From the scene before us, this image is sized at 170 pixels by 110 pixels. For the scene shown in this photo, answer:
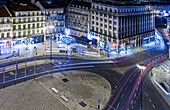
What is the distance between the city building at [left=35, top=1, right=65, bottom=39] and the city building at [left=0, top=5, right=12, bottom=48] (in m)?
20.3

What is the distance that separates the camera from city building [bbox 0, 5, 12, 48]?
255 ft

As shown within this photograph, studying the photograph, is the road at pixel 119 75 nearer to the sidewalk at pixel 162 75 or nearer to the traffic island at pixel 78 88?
the sidewalk at pixel 162 75

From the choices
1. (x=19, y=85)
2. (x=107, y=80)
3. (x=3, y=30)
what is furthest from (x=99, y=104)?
(x=3, y=30)

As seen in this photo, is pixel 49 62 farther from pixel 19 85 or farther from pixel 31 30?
pixel 31 30

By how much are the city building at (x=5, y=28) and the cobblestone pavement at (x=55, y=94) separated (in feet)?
131

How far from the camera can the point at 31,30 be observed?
8900 cm

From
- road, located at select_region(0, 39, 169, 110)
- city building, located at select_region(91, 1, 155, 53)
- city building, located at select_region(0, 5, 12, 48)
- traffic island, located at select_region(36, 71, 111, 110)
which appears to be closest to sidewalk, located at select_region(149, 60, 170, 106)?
road, located at select_region(0, 39, 169, 110)

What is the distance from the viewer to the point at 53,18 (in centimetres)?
9725

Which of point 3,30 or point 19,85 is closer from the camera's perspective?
point 19,85

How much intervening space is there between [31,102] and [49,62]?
93.9ft

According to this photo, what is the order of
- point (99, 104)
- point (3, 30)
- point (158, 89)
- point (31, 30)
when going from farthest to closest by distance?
1. point (31, 30)
2. point (3, 30)
3. point (158, 89)
4. point (99, 104)

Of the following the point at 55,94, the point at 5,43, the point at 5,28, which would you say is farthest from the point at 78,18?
the point at 55,94

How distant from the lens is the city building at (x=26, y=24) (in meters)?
82.6

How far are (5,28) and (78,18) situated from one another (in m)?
40.9
